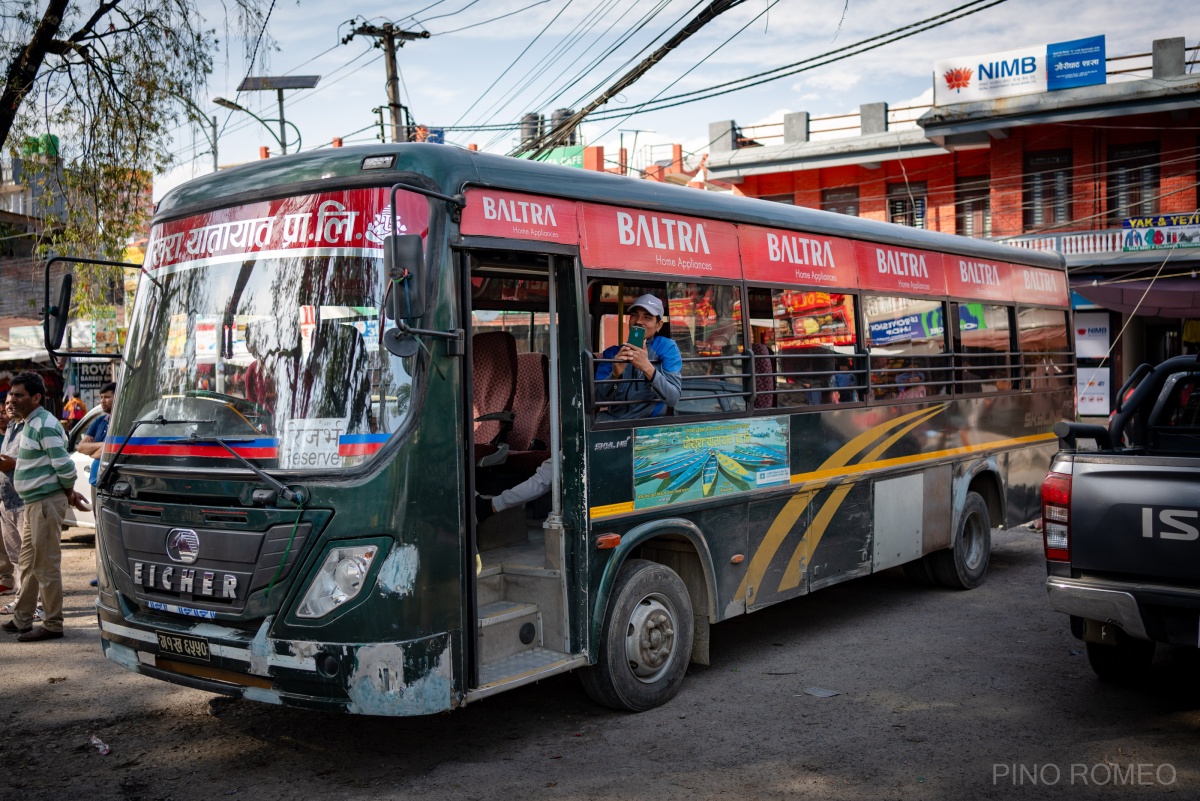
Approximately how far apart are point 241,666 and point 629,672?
2148 mm

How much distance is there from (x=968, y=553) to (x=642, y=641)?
4740mm

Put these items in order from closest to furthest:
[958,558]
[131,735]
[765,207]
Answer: [131,735]
[765,207]
[958,558]

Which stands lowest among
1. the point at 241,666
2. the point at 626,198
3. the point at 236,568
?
the point at 241,666

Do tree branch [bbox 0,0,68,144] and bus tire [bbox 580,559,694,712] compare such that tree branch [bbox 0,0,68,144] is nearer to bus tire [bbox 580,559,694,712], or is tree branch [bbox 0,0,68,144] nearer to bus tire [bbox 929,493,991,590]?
bus tire [bbox 580,559,694,712]

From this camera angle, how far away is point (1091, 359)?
2411 centimetres

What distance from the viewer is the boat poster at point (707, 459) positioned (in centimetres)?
589

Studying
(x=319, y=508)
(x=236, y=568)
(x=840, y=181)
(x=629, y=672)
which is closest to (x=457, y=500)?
(x=319, y=508)

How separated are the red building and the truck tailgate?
16.9m

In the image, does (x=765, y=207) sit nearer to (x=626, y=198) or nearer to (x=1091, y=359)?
Result: (x=626, y=198)

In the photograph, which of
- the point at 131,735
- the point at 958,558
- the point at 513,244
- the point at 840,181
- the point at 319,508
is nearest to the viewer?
the point at 319,508

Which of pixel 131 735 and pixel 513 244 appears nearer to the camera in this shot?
pixel 513 244

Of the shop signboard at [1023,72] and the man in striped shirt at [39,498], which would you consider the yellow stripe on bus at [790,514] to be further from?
the shop signboard at [1023,72]

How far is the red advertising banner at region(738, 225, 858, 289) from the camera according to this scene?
692 cm

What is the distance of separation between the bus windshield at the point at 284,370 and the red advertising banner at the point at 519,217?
1.89ft
